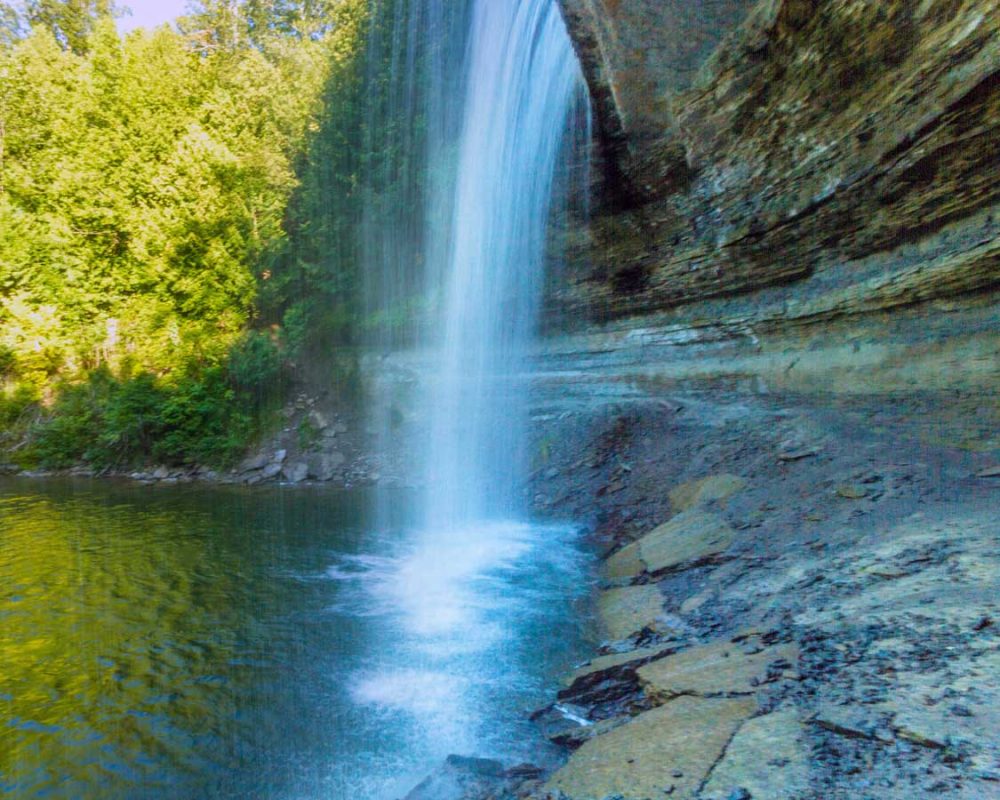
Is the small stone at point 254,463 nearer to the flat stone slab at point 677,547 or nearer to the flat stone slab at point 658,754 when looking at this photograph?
the flat stone slab at point 677,547

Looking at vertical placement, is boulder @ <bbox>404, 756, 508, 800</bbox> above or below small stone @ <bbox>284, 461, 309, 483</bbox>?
below

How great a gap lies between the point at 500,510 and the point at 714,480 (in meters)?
5.06

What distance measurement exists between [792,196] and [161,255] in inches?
747

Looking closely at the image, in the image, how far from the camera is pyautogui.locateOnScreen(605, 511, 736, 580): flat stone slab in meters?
6.91

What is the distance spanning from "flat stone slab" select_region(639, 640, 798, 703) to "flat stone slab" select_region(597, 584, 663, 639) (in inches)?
46.9

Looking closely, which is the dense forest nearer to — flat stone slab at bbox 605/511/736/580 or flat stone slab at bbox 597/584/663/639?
flat stone slab at bbox 605/511/736/580

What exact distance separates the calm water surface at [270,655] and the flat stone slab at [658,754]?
0.90m

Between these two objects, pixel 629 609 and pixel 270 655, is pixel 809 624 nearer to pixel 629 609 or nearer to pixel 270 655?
pixel 629 609

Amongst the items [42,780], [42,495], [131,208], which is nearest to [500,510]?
[42,780]

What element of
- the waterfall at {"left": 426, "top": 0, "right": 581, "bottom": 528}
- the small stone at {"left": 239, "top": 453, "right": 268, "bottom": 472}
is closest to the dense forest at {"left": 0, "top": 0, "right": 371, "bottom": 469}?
the small stone at {"left": 239, "top": 453, "right": 268, "bottom": 472}

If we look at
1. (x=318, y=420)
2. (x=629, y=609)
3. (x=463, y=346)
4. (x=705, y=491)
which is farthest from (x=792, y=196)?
(x=318, y=420)

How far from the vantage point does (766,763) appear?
271 cm

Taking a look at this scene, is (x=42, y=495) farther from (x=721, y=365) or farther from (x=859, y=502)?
(x=859, y=502)

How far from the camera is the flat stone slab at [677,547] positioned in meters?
6.91
